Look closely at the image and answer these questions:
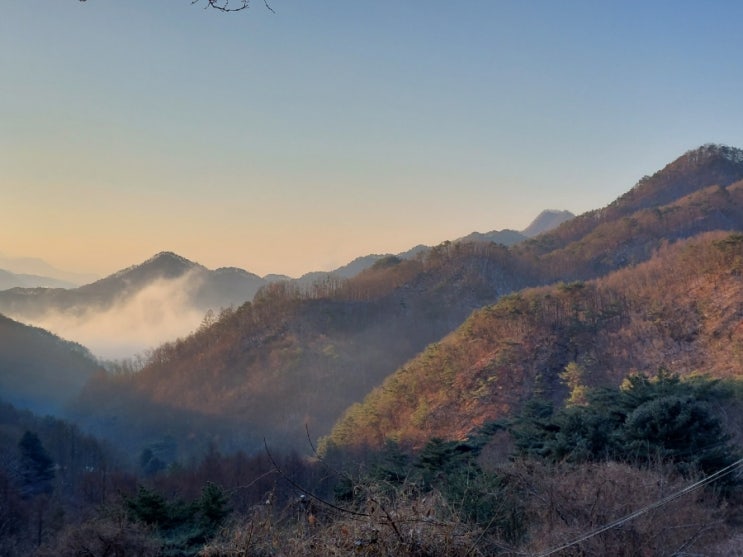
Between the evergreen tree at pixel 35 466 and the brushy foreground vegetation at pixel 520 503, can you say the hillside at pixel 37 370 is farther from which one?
the brushy foreground vegetation at pixel 520 503

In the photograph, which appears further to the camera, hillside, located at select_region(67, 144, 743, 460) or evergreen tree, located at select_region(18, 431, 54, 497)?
hillside, located at select_region(67, 144, 743, 460)

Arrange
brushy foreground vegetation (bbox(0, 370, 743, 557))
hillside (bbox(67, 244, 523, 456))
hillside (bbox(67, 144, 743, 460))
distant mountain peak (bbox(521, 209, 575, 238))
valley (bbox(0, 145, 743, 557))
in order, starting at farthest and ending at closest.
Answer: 1. distant mountain peak (bbox(521, 209, 575, 238))
2. hillside (bbox(67, 144, 743, 460))
3. hillside (bbox(67, 244, 523, 456))
4. valley (bbox(0, 145, 743, 557))
5. brushy foreground vegetation (bbox(0, 370, 743, 557))

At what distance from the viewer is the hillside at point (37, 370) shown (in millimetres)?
69812

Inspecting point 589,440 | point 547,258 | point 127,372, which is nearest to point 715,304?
point 589,440

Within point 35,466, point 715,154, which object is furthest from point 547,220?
point 35,466

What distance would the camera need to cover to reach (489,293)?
61375 mm

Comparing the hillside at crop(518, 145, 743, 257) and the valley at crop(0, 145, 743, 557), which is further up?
the hillside at crop(518, 145, 743, 257)

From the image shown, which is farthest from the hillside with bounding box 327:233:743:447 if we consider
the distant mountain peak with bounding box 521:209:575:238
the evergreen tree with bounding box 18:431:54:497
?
the distant mountain peak with bounding box 521:209:575:238

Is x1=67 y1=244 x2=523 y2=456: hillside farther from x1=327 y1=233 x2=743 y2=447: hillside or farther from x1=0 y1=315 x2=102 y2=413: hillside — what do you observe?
x1=327 y1=233 x2=743 y2=447: hillside

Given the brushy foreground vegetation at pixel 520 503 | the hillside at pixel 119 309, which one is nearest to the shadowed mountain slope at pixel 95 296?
the hillside at pixel 119 309

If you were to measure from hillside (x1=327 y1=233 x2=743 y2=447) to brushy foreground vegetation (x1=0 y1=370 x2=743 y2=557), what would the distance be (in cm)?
1026

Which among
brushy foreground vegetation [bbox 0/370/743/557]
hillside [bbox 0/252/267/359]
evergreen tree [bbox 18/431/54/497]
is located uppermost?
hillside [bbox 0/252/267/359]

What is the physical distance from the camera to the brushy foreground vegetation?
133 inches

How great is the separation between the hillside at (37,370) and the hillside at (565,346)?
178ft
